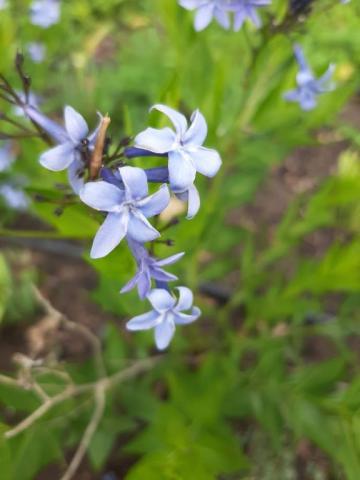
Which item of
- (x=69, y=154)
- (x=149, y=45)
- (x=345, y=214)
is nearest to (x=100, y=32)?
(x=149, y=45)

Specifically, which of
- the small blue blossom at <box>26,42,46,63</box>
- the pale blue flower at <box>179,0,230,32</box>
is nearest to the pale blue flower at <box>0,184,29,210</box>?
the small blue blossom at <box>26,42,46,63</box>

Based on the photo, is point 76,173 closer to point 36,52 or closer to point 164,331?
point 164,331

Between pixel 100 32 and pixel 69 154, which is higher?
pixel 69 154

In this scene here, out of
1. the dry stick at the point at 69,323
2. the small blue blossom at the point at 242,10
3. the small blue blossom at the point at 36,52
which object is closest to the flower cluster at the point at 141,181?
the dry stick at the point at 69,323

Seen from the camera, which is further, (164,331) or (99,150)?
(164,331)

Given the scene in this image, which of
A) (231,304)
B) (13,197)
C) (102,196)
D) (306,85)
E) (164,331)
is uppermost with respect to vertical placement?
(102,196)

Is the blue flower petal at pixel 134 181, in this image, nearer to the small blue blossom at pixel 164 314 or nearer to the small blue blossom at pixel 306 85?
the small blue blossom at pixel 164 314

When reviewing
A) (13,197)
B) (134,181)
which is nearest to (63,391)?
(134,181)

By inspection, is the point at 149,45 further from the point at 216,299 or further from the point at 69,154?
the point at 69,154
